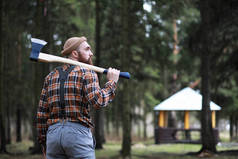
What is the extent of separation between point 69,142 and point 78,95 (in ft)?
1.31

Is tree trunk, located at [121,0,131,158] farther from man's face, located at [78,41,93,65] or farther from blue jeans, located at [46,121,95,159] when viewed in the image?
blue jeans, located at [46,121,95,159]

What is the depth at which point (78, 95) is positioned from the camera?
3.08 m

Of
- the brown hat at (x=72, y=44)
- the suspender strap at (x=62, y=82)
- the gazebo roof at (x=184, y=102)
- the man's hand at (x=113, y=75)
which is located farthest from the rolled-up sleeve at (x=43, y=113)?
the gazebo roof at (x=184, y=102)

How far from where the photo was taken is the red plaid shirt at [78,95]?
10.0 ft

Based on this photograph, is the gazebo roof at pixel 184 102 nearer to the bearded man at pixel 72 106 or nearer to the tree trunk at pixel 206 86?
the tree trunk at pixel 206 86

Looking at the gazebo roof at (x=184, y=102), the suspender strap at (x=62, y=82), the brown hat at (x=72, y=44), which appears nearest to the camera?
the suspender strap at (x=62, y=82)

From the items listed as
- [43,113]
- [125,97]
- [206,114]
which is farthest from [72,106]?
[206,114]

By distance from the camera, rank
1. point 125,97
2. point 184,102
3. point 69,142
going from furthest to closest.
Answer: point 184,102, point 125,97, point 69,142

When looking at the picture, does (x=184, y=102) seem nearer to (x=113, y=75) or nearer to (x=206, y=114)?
(x=206, y=114)

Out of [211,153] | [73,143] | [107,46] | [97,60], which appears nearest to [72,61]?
[73,143]

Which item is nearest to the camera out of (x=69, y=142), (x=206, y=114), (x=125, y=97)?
(x=69, y=142)

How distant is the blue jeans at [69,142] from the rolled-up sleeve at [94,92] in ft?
0.81

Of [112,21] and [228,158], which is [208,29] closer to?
[228,158]

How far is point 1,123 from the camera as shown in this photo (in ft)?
44.8
